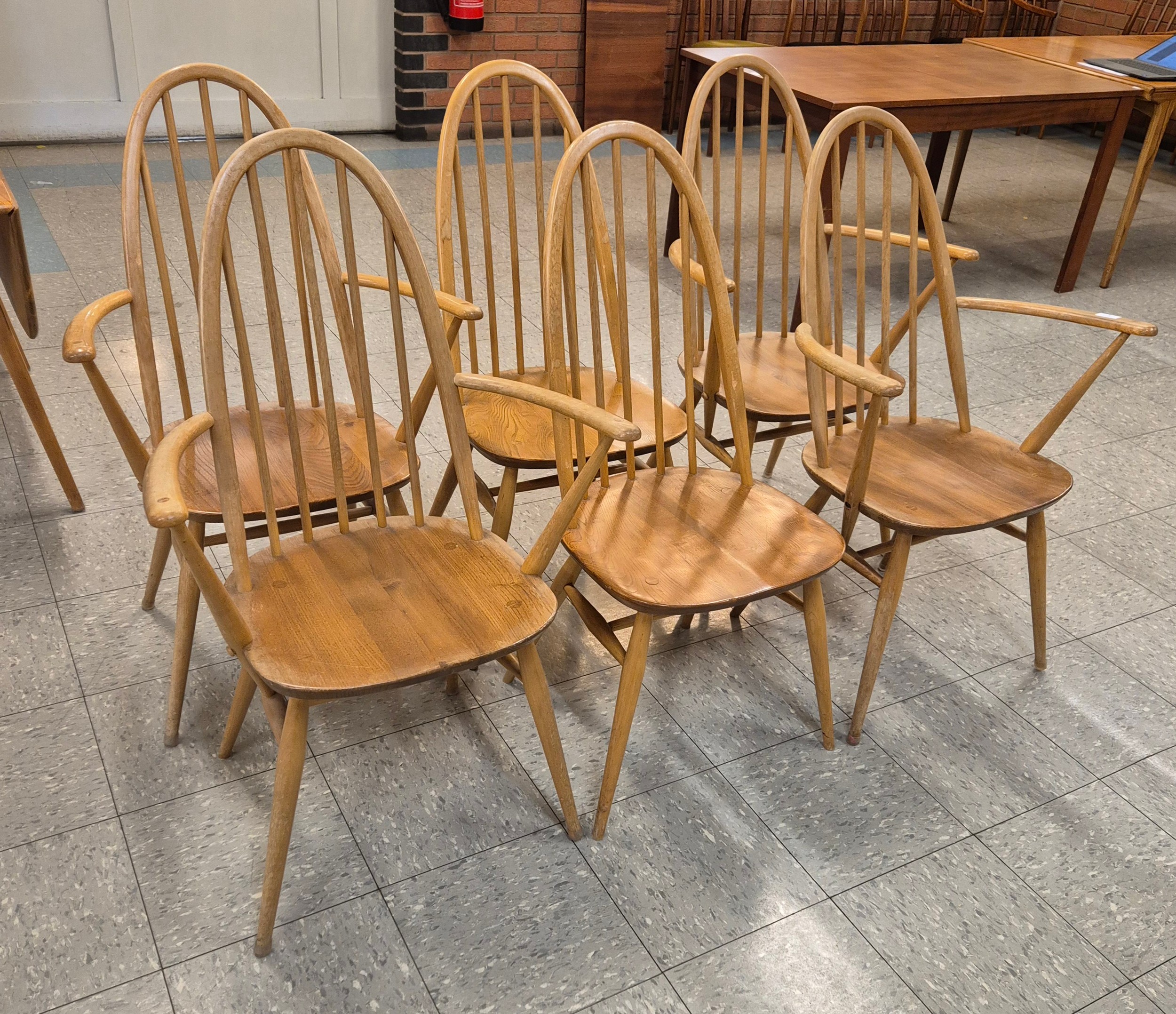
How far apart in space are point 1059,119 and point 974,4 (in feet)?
9.65

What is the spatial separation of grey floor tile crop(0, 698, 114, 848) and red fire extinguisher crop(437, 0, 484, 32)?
3.88 meters

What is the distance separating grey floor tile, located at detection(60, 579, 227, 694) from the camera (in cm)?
179

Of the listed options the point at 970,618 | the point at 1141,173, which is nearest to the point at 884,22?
the point at 1141,173

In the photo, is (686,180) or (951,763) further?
(951,763)

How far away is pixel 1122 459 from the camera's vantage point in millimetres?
2752

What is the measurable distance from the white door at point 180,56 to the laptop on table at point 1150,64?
10.1 feet

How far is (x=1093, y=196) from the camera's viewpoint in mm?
3730

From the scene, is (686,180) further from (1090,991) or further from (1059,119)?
Answer: (1059,119)

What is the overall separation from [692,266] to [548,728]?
2.83ft

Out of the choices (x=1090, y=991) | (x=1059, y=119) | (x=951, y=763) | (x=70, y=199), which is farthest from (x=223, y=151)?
→ (x=1090, y=991)

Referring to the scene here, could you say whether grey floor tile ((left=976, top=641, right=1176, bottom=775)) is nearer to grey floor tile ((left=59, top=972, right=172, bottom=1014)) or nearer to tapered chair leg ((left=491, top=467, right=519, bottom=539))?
tapered chair leg ((left=491, top=467, right=519, bottom=539))

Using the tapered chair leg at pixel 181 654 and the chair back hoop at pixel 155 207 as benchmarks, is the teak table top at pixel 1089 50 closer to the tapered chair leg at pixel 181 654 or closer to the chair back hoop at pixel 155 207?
the chair back hoop at pixel 155 207

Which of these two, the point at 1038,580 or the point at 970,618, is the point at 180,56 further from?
the point at 1038,580

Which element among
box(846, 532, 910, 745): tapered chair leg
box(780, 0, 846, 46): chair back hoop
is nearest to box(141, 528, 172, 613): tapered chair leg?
box(846, 532, 910, 745): tapered chair leg
